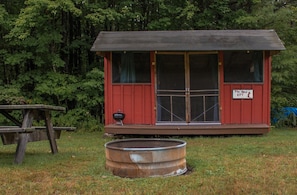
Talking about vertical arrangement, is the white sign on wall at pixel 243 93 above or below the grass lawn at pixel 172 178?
above

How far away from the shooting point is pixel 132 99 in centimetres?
964

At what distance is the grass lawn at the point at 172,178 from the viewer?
162 inches

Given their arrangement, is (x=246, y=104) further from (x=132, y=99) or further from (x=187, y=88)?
(x=132, y=99)

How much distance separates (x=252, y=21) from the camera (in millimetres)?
12758

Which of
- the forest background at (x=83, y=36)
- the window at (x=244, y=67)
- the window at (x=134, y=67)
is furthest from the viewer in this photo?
the forest background at (x=83, y=36)

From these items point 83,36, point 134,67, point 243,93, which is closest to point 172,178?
point 134,67

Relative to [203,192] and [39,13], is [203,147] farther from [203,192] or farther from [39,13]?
[39,13]

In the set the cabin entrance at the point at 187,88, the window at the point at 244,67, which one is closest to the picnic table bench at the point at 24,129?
the cabin entrance at the point at 187,88

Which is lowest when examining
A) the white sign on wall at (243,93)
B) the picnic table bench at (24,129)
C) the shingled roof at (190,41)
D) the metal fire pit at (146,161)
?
the metal fire pit at (146,161)

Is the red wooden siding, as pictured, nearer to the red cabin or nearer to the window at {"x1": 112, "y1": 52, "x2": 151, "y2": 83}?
the red cabin

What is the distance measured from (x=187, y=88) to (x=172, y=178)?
5060 millimetres

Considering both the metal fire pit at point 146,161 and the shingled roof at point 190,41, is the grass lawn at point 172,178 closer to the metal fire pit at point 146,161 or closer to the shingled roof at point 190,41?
the metal fire pit at point 146,161

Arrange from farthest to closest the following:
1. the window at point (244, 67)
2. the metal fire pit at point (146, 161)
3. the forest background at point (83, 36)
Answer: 1. the forest background at point (83, 36)
2. the window at point (244, 67)
3. the metal fire pit at point (146, 161)

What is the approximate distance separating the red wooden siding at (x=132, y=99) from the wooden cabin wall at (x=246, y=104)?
6.05 feet
